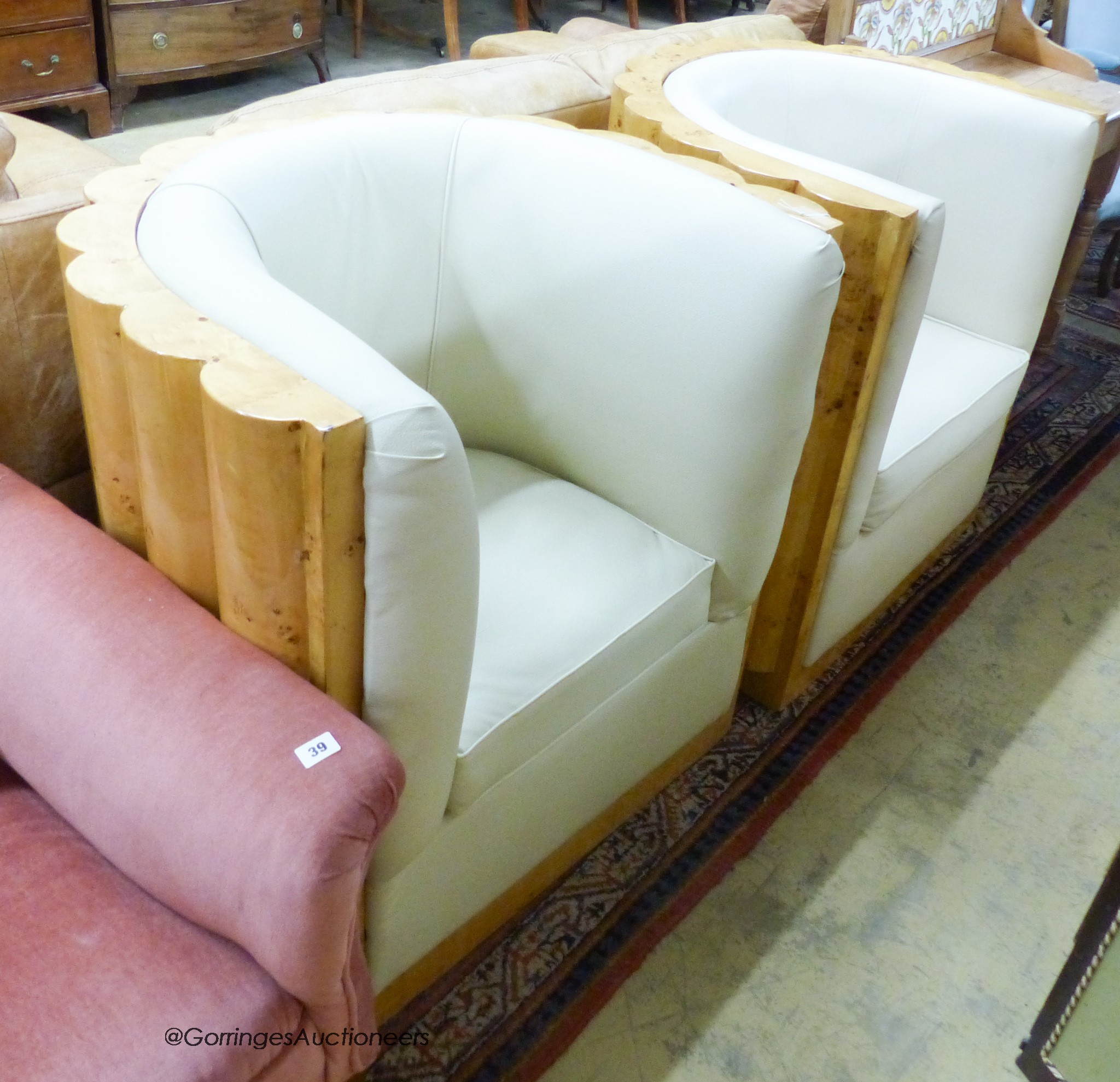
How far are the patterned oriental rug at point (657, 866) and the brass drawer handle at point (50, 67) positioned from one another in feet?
8.32

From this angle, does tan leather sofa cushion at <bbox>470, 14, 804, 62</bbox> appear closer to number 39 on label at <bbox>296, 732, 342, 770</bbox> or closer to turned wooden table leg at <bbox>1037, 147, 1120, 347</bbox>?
turned wooden table leg at <bbox>1037, 147, 1120, 347</bbox>

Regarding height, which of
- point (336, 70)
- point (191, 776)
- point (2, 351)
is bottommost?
point (336, 70)

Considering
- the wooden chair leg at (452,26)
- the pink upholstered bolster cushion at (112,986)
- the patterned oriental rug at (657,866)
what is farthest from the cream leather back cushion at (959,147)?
the wooden chair leg at (452,26)

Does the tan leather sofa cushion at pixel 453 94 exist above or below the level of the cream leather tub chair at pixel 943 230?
above

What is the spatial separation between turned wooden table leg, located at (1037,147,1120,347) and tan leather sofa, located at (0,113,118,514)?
200 cm

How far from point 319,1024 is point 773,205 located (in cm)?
88

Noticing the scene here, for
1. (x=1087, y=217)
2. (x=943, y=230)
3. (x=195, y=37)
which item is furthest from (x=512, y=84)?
(x=195, y=37)

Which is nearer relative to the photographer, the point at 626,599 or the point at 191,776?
the point at 191,776

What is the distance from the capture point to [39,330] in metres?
1.06

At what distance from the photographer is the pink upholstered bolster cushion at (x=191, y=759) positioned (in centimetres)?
72

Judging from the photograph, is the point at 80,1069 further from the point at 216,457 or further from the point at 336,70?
the point at 336,70

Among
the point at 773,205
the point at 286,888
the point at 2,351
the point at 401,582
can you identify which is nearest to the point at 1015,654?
the point at 773,205

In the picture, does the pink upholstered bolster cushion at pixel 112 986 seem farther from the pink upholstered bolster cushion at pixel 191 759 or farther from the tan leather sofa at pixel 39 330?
the tan leather sofa at pixel 39 330

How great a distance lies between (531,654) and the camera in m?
1.08
